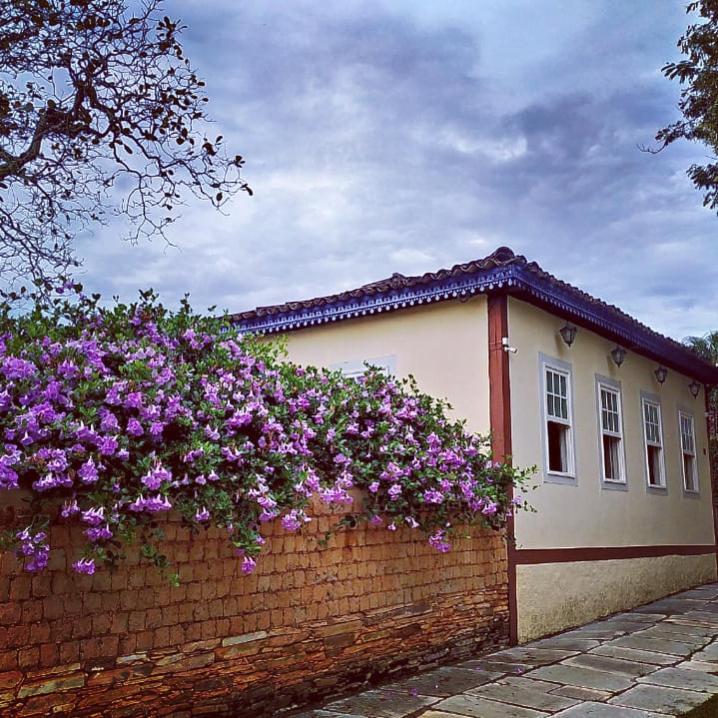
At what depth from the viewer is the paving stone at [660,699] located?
5344 mm

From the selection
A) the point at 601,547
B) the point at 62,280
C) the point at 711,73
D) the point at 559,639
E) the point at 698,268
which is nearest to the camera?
the point at 62,280

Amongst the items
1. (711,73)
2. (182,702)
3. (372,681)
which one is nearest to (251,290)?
(711,73)

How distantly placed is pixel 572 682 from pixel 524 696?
618mm

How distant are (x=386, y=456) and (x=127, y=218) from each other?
8.74ft

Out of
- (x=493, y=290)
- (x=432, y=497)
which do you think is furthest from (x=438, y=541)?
(x=493, y=290)

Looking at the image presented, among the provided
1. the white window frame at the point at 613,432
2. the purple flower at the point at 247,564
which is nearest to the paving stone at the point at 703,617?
the white window frame at the point at 613,432

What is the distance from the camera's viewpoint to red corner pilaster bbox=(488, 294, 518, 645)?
7.84 meters

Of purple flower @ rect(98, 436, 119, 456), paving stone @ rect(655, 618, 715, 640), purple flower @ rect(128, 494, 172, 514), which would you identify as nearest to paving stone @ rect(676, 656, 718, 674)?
paving stone @ rect(655, 618, 715, 640)

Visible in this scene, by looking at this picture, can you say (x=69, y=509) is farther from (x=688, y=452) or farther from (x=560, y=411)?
(x=688, y=452)

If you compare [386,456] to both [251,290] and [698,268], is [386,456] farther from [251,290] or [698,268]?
[698,268]

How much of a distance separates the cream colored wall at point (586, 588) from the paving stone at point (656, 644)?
79 centimetres

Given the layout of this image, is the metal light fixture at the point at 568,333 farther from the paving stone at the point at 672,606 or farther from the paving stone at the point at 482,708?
the paving stone at the point at 482,708

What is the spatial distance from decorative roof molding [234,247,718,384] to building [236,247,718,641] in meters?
0.01

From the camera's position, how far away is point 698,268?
15.0m
